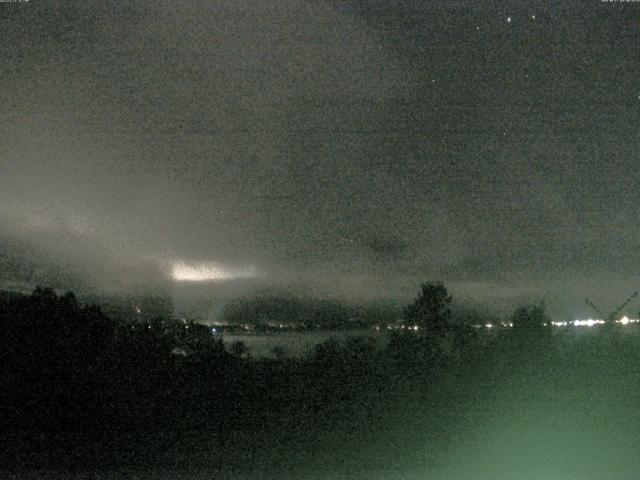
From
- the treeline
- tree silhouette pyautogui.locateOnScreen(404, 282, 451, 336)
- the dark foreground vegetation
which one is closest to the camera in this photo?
the dark foreground vegetation

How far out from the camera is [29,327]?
15102mm

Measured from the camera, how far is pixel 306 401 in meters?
15.0

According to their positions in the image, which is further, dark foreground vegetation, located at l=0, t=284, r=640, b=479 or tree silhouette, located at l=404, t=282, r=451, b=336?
tree silhouette, located at l=404, t=282, r=451, b=336

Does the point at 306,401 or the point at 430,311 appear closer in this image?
the point at 306,401

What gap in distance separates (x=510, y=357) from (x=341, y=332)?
6.20 meters

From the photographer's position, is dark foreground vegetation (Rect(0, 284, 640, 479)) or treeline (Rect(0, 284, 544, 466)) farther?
treeline (Rect(0, 284, 544, 466))

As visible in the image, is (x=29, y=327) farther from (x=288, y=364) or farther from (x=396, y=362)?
(x=396, y=362)

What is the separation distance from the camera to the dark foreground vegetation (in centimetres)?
1006

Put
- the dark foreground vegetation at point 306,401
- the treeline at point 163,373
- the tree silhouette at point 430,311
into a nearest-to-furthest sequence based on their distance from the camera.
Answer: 1. the dark foreground vegetation at point 306,401
2. the treeline at point 163,373
3. the tree silhouette at point 430,311

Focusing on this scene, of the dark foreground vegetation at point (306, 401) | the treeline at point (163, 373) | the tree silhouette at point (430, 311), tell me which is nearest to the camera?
the dark foreground vegetation at point (306, 401)

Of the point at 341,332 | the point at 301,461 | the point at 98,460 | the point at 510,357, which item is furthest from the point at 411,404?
the point at 341,332

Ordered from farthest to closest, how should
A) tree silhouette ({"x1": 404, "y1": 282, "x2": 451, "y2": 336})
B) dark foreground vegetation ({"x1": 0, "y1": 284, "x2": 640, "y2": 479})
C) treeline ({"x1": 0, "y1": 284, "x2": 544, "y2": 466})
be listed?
tree silhouette ({"x1": 404, "y1": 282, "x2": 451, "y2": 336}), treeline ({"x1": 0, "y1": 284, "x2": 544, "y2": 466}), dark foreground vegetation ({"x1": 0, "y1": 284, "x2": 640, "y2": 479})

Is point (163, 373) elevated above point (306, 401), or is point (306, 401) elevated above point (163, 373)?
point (163, 373)

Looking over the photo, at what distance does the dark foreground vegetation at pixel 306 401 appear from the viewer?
1006 centimetres
